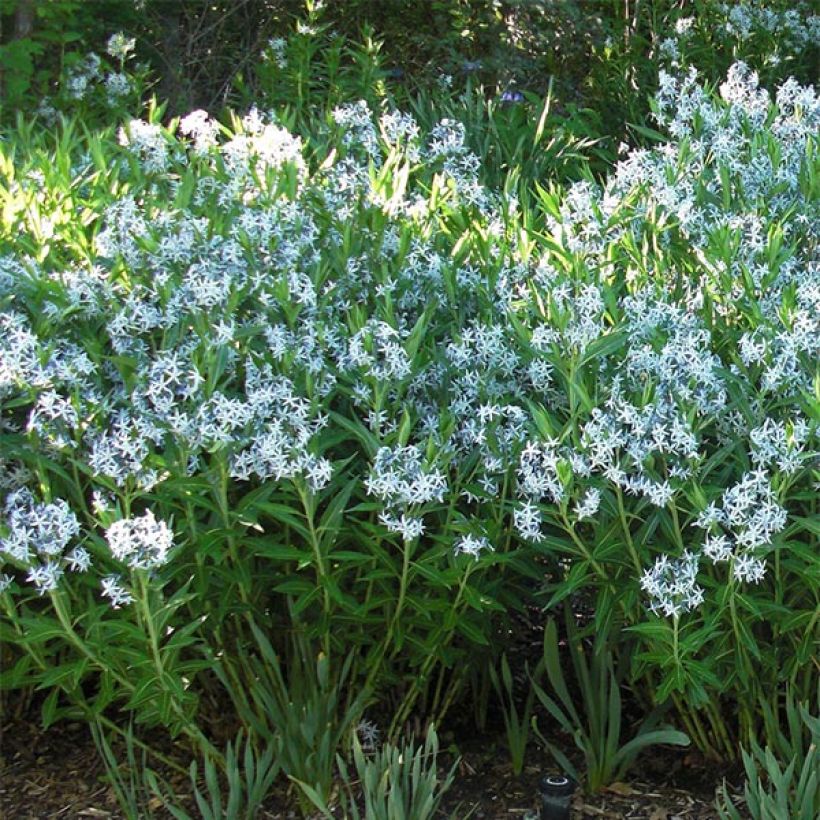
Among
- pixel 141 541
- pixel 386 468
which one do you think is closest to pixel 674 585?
pixel 386 468

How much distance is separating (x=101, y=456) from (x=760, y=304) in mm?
1594

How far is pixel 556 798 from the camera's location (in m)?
2.87

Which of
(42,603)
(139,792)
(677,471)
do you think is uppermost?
(677,471)

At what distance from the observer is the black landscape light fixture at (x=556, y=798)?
287cm

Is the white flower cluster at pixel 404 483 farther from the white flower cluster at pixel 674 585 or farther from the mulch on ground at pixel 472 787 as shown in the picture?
the mulch on ground at pixel 472 787

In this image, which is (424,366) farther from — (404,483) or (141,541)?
(141,541)

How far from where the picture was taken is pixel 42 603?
323 cm

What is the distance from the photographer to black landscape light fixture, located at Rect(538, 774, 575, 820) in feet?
9.42

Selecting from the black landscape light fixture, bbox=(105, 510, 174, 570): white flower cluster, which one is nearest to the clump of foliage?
bbox=(105, 510, 174, 570): white flower cluster

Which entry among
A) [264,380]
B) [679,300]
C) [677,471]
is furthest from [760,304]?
[264,380]

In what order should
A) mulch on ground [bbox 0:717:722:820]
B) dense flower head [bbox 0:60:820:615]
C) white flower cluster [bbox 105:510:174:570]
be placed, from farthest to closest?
mulch on ground [bbox 0:717:722:820]
dense flower head [bbox 0:60:820:615]
white flower cluster [bbox 105:510:174:570]

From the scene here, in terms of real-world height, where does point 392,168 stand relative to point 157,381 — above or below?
above

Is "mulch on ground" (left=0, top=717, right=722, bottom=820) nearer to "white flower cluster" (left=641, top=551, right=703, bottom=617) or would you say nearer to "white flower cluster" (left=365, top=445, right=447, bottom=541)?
"white flower cluster" (left=641, top=551, right=703, bottom=617)

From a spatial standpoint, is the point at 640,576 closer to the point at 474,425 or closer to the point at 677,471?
the point at 677,471
